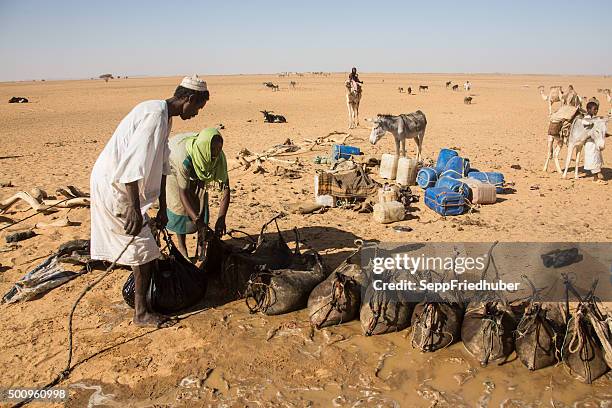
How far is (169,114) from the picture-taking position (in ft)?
11.7

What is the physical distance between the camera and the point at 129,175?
3.28m

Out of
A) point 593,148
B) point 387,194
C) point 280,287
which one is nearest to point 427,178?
point 387,194

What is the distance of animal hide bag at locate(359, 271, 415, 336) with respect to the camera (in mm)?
3879

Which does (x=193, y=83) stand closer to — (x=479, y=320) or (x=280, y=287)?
(x=280, y=287)

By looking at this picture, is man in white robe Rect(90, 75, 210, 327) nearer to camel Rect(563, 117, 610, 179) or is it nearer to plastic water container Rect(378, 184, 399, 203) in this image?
plastic water container Rect(378, 184, 399, 203)

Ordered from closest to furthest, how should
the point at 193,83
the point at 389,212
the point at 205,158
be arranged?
the point at 193,83, the point at 205,158, the point at 389,212

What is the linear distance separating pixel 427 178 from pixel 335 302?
506cm

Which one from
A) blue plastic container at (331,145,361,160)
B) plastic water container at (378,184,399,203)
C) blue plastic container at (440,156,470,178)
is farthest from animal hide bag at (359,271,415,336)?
blue plastic container at (331,145,361,160)

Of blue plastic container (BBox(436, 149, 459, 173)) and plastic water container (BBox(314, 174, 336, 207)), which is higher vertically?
blue plastic container (BBox(436, 149, 459, 173))

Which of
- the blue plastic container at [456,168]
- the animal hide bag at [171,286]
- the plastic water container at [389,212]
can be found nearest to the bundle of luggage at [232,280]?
the animal hide bag at [171,286]

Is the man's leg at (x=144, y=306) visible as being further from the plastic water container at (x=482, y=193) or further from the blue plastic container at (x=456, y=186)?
the plastic water container at (x=482, y=193)

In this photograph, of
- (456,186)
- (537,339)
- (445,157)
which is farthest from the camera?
(445,157)

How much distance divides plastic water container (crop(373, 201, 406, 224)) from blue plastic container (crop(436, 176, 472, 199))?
1.20 meters

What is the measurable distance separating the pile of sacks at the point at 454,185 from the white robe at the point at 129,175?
16.4ft
